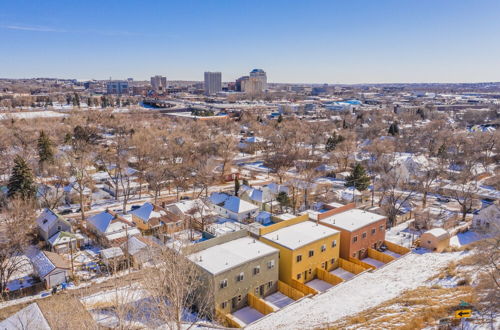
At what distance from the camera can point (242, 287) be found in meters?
19.5

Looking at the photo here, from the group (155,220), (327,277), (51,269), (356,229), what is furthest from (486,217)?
(51,269)

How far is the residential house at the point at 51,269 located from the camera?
836 inches

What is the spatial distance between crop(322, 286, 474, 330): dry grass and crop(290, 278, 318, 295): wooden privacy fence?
346 cm

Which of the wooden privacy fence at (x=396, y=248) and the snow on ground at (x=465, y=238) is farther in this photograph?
the snow on ground at (x=465, y=238)

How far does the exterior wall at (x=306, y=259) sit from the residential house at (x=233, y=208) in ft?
32.0

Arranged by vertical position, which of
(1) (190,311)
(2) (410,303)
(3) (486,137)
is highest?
(3) (486,137)

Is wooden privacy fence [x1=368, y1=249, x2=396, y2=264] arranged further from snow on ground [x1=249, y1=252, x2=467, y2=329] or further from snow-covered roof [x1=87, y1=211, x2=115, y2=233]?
snow-covered roof [x1=87, y1=211, x2=115, y2=233]

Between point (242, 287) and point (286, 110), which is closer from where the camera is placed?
point (242, 287)

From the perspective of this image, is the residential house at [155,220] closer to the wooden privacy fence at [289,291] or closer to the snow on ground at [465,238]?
the wooden privacy fence at [289,291]

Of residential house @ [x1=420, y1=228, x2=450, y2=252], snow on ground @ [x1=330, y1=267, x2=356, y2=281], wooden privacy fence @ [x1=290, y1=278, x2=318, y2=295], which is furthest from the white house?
wooden privacy fence @ [x1=290, y1=278, x2=318, y2=295]

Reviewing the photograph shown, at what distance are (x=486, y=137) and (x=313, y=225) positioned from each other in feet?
160

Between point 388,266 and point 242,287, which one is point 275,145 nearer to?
point 388,266

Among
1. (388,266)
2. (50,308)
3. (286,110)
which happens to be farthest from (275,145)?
(286,110)

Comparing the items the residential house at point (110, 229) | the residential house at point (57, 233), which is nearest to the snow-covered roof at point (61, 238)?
the residential house at point (57, 233)
